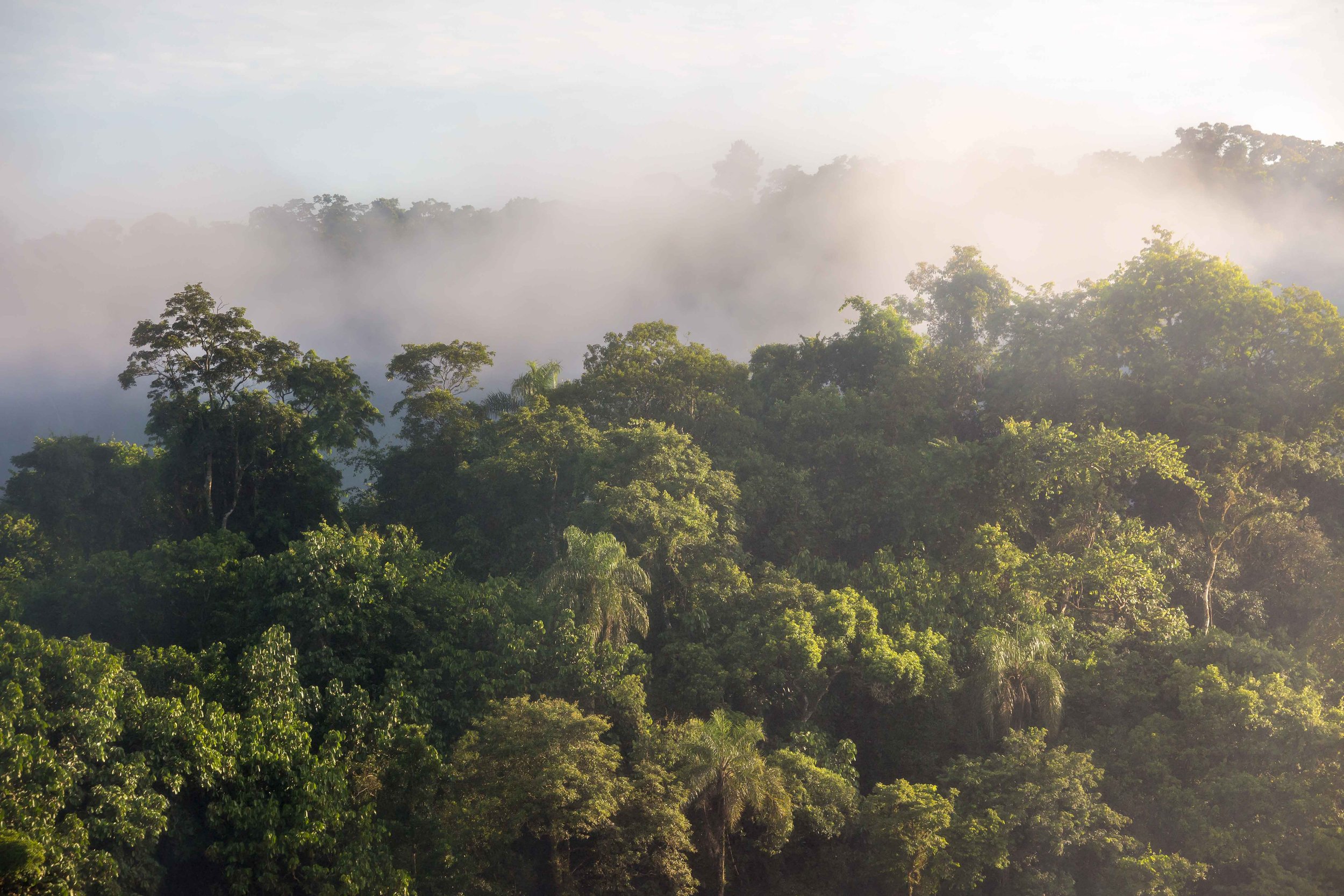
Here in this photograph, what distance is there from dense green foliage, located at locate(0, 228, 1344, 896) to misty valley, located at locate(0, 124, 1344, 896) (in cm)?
8

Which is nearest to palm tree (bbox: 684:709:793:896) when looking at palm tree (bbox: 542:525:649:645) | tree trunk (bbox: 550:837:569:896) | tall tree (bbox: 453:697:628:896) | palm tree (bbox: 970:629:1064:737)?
tall tree (bbox: 453:697:628:896)

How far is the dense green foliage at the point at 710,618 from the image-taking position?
1288cm

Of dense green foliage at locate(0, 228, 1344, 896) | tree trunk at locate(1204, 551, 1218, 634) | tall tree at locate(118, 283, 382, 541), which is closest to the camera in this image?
dense green foliage at locate(0, 228, 1344, 896)

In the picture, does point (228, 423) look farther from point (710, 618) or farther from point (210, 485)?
point (710, 618)

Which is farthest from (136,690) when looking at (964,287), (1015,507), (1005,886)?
(964,287)

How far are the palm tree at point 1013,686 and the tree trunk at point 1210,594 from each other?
5.84 m

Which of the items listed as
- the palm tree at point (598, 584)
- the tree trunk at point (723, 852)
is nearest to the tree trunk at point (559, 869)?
the tree trunk at point (723, 852)

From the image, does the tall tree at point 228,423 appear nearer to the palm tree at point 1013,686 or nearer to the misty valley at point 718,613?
the misty valley at point 718,613

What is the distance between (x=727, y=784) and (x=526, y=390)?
15.9 meters

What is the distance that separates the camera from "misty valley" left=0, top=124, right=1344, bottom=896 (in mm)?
12914

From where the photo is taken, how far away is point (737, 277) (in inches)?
1928

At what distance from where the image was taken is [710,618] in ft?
60.9

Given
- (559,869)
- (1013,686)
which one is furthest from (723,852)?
(1013,686)

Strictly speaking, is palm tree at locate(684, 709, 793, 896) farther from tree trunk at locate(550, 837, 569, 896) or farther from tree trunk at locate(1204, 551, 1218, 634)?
tree trunk at locate(1204, 551, 1218, 634)
